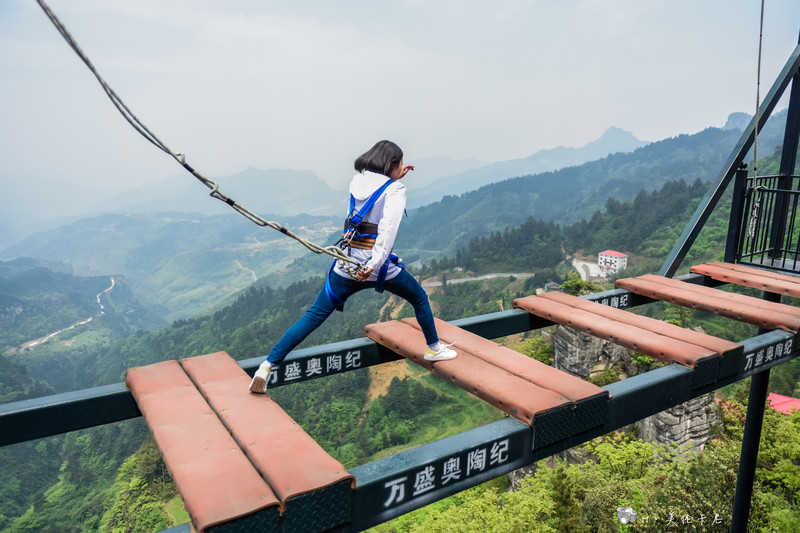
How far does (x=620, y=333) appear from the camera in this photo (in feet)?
12.1

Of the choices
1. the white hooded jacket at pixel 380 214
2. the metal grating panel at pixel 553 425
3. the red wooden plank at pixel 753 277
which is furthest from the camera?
the red wooden plank at pixel 753 277

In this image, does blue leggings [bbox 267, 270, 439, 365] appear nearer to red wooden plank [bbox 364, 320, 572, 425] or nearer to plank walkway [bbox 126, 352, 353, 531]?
plank walkway [bbox 126, 352, 353, 531]

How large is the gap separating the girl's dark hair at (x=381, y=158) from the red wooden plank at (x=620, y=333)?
1.95 metres

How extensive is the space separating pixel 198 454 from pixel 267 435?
304mm

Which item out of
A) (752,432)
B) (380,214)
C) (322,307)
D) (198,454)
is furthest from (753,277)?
(198,454)

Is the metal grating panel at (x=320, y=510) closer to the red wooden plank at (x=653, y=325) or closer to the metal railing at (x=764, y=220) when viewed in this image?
the red wooden plank at (x=653, y=325)

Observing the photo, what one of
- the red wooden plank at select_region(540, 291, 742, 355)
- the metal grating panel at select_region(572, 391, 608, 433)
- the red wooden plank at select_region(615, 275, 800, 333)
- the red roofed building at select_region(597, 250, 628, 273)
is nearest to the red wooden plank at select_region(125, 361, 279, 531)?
the metal grating panel at select_region(572, 391, 608, 433)

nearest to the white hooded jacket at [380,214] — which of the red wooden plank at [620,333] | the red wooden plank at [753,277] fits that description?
the red wooden plank at [620,333]

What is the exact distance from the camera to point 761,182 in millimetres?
5582

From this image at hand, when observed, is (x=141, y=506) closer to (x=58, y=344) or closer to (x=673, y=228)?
(x=673, y=228)

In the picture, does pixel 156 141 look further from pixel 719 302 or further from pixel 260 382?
pixel 719 302

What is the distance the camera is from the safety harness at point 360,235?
2.91 m

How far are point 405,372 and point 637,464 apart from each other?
44620mm

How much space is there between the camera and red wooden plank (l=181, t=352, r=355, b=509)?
199cm
